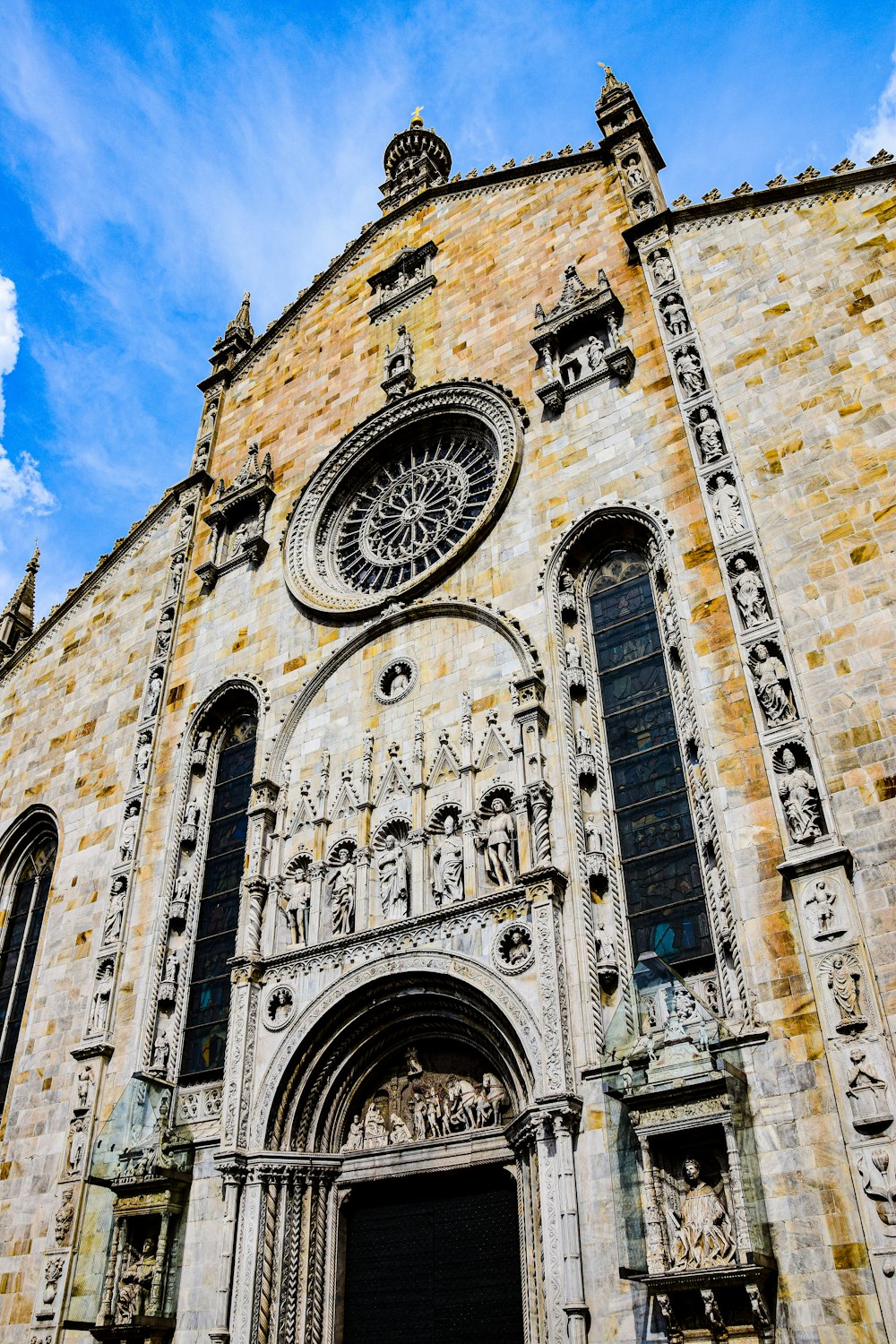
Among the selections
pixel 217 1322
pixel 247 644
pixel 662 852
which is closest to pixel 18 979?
pixel 247 644

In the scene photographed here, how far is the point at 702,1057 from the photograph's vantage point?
10078mm

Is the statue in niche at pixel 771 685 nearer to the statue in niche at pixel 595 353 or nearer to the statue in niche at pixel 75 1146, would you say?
the statue in niche at pixel 595 353

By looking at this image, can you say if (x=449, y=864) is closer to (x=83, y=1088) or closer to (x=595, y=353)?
(x=83, y=1088)

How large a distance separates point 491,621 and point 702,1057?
678cm

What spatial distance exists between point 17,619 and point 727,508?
52.1 ft

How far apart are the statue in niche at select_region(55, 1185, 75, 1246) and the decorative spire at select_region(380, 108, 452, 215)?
19319mm

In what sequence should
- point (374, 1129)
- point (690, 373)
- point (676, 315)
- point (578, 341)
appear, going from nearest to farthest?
point (374, 1129) < point (690, 373) < point (676, 315) < point (578, 341)

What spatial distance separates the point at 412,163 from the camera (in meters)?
25.0

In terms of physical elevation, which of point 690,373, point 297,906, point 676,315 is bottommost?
point 297,906

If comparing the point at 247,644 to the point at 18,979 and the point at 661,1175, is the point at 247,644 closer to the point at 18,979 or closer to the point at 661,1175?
the point at 18,979

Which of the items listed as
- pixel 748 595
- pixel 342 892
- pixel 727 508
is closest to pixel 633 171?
pixel 727 508

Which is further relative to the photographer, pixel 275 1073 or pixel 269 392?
pixel 269 392

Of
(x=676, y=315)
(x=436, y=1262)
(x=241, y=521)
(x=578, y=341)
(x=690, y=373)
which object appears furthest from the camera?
(x=241, y=521)

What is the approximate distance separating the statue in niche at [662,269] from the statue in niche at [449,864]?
28.0ft
